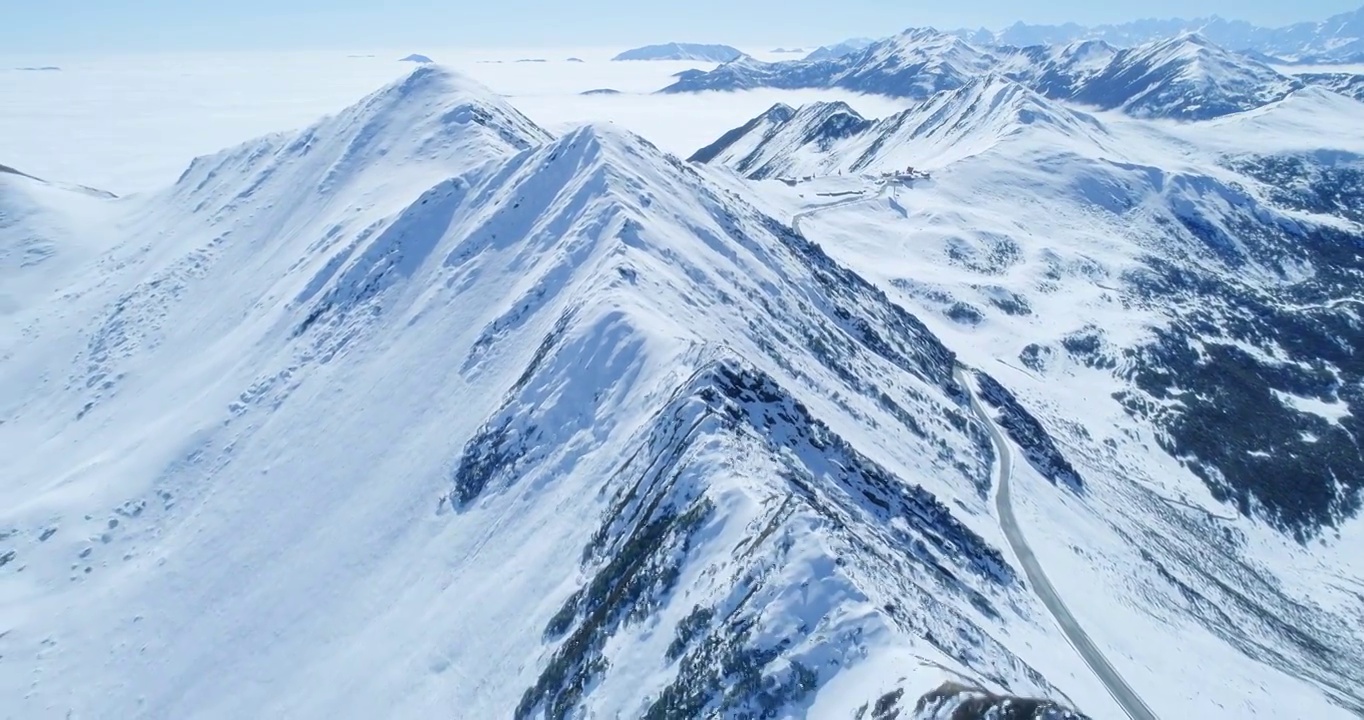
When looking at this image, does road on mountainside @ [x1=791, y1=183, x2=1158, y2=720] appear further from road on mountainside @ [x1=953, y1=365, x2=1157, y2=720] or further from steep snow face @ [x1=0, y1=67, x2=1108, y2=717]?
steep snow face @ [x1=0, y1=67, x2=1108, y2=717]

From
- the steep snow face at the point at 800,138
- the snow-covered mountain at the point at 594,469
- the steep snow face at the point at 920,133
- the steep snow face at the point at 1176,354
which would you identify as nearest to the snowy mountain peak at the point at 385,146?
the snow-covered mountain at the point at 594,469

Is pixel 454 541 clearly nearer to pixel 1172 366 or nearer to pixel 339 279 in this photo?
pixel 339 279

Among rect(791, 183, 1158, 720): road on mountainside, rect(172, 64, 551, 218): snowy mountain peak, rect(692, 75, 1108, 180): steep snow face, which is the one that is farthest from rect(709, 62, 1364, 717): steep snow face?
rect(172, 64, 551, 218): snowy mountain peak

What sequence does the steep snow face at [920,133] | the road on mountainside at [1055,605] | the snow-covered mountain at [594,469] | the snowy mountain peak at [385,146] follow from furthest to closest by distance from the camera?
the steep snow face at [920,133], the snowy mountain peak at [385,146], the road on mountainside at [1055,605], the snow-covered mountain at [594,469]

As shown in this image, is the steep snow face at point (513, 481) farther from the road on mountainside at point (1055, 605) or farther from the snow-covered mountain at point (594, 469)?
the road on mountainside at point (1055, 605)

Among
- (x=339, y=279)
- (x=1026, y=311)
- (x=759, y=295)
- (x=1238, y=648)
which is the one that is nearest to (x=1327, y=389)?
(x=1026, y=311)

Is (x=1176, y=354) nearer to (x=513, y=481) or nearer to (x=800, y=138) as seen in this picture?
(x=513, y=481)
